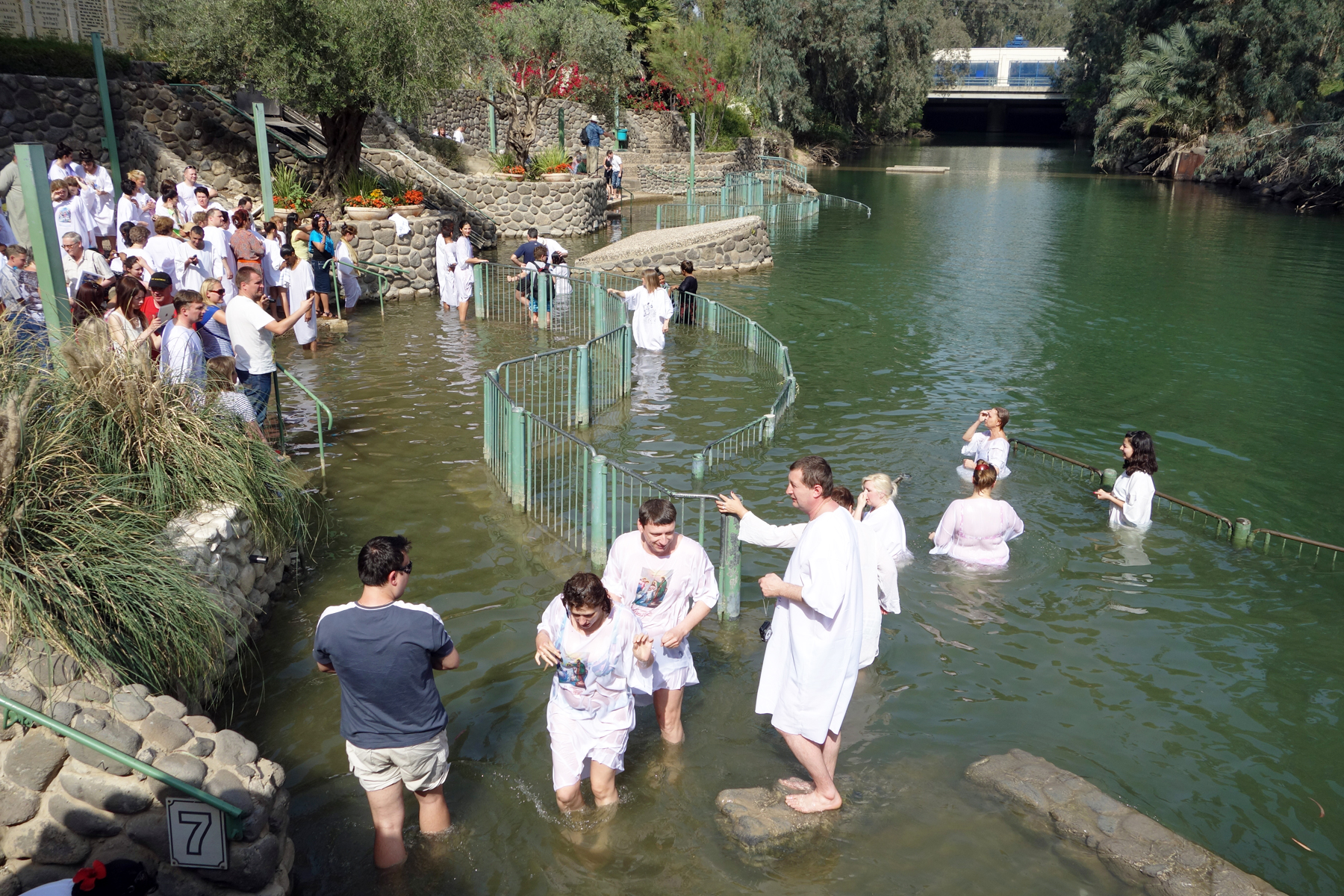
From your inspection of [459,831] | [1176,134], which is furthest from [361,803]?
[1176,134]

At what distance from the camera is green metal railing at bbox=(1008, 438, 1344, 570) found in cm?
866

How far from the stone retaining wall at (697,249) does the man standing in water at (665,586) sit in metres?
15.0

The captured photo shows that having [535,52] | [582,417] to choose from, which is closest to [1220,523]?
[582,417]

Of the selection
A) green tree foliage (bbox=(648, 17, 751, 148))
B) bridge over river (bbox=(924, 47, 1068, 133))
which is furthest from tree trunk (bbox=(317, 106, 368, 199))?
bridge over river (bbox=(924, 47, 1068, 133))

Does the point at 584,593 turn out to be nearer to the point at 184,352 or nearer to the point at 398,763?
the point at 398,763

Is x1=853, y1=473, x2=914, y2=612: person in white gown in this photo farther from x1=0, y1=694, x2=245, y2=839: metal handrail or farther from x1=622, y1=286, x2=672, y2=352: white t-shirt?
x1=622, y1=286, x2=672, y2=352: white t-shirt

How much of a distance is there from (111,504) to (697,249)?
1700cm

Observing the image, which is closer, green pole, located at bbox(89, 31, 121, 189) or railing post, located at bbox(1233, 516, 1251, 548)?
railing post, located at bbox(1233, 516, 1251, 548)

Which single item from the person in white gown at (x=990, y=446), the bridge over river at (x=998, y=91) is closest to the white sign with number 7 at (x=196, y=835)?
the person in white gown at (x=990, y=446)

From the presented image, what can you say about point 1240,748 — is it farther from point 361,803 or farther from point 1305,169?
point 1305,169

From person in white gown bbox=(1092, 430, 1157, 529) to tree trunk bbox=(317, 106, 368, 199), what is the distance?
53.3 ft

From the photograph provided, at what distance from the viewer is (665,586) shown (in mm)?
5164

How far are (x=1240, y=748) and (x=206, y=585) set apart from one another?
650cm

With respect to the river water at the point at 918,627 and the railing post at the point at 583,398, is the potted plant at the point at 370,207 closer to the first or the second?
the river water at the point at 918,627
